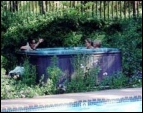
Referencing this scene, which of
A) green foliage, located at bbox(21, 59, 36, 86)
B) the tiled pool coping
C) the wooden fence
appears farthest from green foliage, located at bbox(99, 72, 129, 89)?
the wooden fence

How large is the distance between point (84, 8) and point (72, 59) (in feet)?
10.1

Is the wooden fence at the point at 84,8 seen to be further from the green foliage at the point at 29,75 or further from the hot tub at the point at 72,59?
the green foliage at the point at 29,75

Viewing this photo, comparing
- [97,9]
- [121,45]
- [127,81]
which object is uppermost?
[97,9]

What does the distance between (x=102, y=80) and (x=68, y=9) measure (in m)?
2.73

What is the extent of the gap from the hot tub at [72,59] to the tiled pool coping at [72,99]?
0.87m

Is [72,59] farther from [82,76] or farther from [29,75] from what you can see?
[29,75]

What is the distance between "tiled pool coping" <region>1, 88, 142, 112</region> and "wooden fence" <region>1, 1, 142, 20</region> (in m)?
3.34

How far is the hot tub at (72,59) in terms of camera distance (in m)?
6.93

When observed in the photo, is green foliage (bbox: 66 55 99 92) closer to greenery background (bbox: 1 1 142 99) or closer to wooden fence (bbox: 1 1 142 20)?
greenery background (bbox: 1 1 142 99)

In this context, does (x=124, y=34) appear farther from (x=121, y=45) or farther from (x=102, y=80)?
(x=102, y=80)

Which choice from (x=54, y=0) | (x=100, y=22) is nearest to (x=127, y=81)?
(x=100, y=22)

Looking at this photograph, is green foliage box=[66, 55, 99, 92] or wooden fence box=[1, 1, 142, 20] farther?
wooden fence box=[1, 1, 142, 20]

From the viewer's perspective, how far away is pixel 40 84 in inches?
260

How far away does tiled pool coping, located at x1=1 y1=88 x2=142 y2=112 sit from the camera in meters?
5.27
